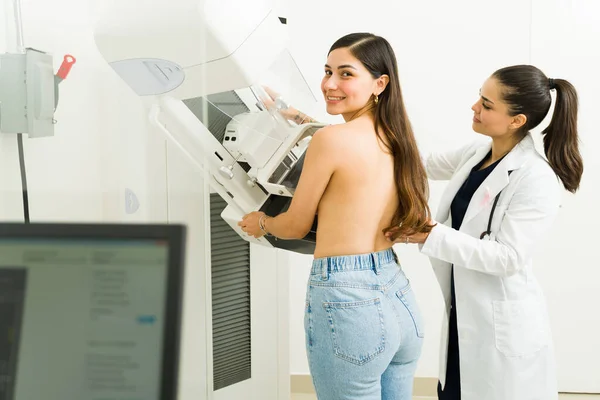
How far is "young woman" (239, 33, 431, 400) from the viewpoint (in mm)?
1354

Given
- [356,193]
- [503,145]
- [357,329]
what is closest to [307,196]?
[356,193]

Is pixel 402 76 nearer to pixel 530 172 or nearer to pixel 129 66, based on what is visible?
pixel 530 172

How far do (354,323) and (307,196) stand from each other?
12.2 inches

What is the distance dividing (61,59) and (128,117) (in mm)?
192

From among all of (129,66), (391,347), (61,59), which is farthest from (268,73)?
(391,347)

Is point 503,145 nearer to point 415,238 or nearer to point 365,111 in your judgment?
point 415,238

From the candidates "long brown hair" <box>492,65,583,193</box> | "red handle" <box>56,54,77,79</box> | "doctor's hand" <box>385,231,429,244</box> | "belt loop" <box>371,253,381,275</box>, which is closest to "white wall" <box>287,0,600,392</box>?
"long brown hair" <box>492,65,583,193</box>

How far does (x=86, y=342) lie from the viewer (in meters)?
0.61

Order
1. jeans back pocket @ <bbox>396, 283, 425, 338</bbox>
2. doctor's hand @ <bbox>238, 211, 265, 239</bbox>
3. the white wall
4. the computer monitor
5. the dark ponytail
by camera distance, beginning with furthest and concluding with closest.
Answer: the white wall
the dark ponytail
doctor's hand @ <bbox>238, 211, 265, 239</bbox>
jeans back pocket @ <bbox>396, 283, 425, 338</bbox>
the computer monitor

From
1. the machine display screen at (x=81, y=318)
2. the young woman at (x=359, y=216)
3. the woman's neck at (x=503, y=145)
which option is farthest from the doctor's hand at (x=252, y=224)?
the machine display screen at (x=81, y=318)

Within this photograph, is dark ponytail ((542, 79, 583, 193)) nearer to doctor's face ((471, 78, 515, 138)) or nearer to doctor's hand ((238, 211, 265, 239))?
doctor's face ((471, 78, 515, 138))

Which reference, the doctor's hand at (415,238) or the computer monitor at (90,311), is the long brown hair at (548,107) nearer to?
the doctor's hand at (415,238)

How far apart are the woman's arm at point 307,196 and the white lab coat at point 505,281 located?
0.38 m

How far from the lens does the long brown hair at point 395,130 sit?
140 centimetres
